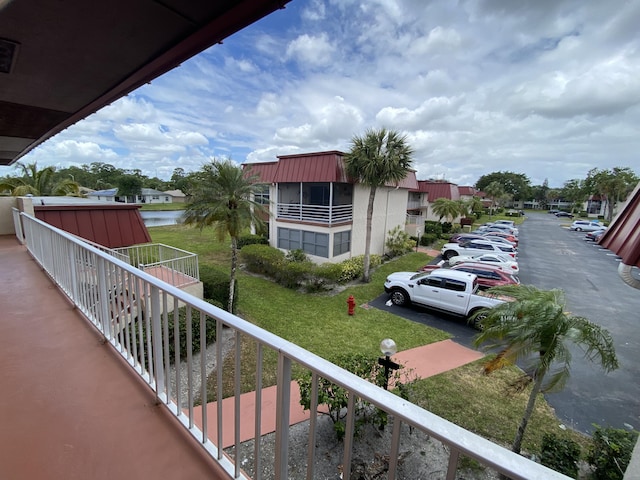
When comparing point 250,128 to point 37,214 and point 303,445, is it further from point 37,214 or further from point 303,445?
point 303,445

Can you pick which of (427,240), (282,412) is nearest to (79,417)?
(282,412)

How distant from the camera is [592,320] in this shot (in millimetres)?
10562

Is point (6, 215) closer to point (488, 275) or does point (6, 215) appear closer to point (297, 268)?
point (297, 268)

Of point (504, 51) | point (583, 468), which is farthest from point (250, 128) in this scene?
point (583, 468)

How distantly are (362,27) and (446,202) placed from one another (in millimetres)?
23501

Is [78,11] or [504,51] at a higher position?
[504,51]

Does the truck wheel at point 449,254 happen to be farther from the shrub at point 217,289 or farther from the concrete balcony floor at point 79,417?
the concrete balcony floor at point 79,417

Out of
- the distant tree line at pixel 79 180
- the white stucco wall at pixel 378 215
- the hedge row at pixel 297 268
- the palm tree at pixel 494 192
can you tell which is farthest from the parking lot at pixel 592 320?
→ the palm tree at pixel 494 192

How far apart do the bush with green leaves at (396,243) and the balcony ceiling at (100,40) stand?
58.1ft

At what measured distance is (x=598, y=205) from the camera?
189 feet

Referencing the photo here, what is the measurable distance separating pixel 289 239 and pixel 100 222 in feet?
31.7

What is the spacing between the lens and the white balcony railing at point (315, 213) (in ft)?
49.1

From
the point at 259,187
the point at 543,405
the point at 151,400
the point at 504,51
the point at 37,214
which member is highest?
the point at 504,51

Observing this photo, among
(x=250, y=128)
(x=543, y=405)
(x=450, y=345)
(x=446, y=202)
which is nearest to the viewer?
(x=543, y=405)
